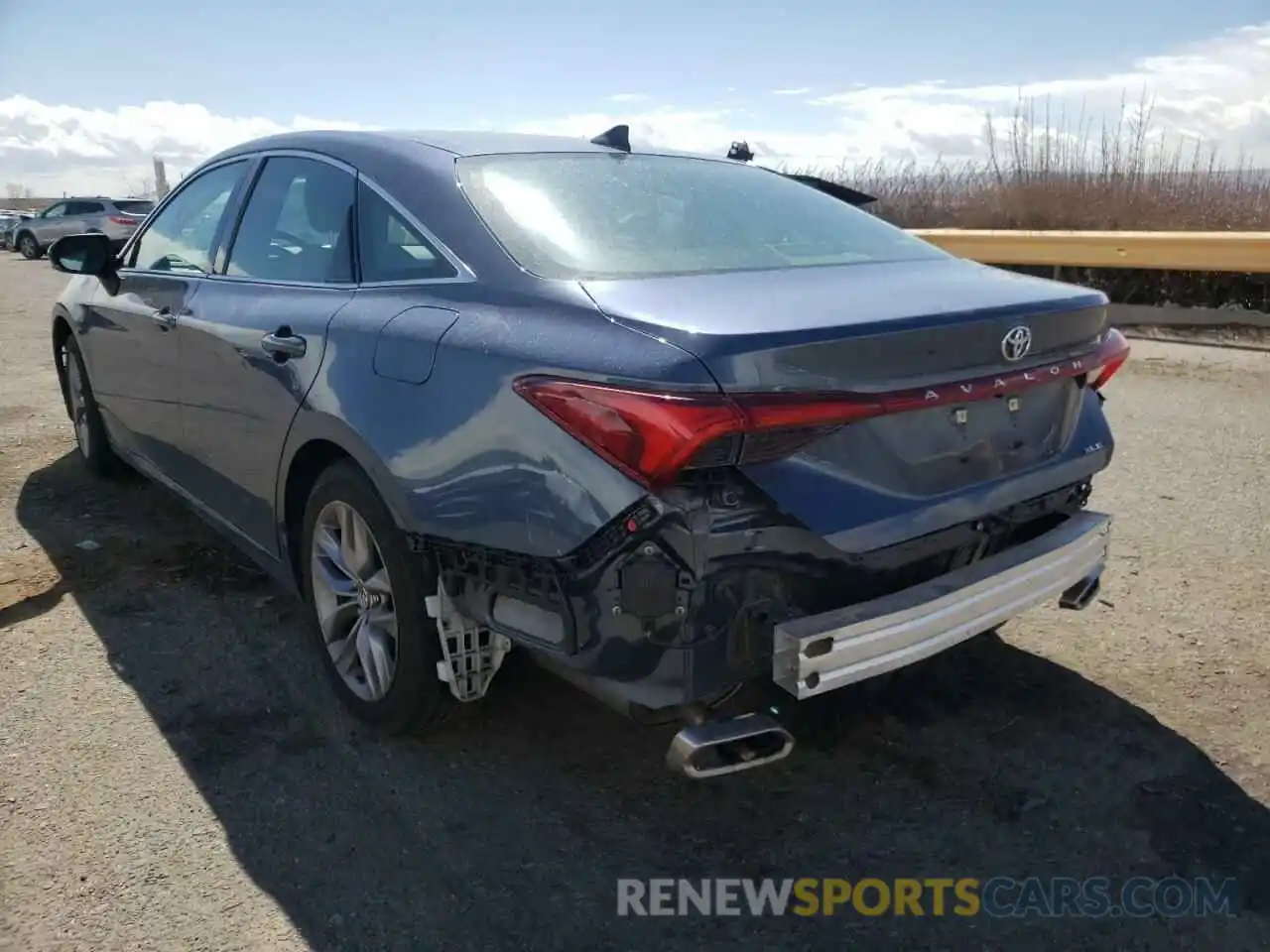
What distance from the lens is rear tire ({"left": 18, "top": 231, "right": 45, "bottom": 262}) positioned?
28156mm

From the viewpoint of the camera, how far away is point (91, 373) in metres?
5.09

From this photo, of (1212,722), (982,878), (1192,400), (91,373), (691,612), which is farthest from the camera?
(1192,400)

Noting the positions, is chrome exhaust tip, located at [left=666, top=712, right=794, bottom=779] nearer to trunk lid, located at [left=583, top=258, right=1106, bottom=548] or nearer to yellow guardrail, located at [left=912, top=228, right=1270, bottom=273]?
trunk lid, located at [left=583, top=258, right=1106, bottom=548]

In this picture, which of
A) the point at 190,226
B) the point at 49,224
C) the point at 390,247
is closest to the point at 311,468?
the point at 390,247

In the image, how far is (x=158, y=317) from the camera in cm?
407

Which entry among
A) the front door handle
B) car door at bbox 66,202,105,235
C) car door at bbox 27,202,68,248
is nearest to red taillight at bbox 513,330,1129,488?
the front door handle

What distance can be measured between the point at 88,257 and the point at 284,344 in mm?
2079

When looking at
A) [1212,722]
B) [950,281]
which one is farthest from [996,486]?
[1212,722]

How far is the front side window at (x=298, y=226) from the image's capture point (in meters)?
3.18

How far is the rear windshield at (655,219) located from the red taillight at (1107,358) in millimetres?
590

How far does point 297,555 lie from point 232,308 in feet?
2.84

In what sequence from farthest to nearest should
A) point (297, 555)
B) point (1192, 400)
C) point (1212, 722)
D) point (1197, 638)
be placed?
point (1192, 400), point (1197, 638), point (297, 555), point (1212, 722)

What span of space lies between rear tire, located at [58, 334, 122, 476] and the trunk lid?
3.80 meters

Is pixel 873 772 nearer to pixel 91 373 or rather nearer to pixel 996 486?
pixel 996 486
